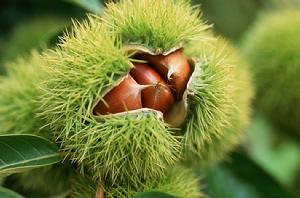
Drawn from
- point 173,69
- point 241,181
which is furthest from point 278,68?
point 173,69

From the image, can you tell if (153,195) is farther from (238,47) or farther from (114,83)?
(238,47)

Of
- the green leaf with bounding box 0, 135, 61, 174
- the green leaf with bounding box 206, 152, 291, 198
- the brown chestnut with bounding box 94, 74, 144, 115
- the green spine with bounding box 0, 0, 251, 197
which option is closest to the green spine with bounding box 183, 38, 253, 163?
the green spine with bounding box 0, 0, 251, 197

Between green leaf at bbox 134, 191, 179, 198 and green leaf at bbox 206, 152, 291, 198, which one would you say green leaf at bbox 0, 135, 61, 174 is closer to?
green leaf at bbox 134, 191, 179, 198

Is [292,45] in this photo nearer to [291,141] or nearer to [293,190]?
[291,141]

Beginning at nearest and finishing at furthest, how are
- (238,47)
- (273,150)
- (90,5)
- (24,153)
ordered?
(24,153), (90,5), (238,47), (273,150)

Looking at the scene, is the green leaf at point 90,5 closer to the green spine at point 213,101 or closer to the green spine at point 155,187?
the green spine at point 213,101

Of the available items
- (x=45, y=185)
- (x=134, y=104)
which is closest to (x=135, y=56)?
(x=134, y=104)
